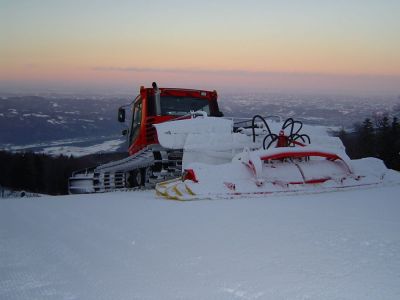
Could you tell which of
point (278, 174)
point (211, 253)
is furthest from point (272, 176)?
point (211, 253)

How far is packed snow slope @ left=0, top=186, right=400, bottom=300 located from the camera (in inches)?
70.3

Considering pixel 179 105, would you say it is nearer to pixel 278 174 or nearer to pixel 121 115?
pixel 121 115

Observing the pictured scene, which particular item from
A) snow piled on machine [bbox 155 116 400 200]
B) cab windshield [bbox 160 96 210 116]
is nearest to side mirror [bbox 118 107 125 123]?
cab windshield [bbox 160 96 210 116]

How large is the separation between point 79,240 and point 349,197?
9.41 ft

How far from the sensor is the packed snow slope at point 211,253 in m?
1.79

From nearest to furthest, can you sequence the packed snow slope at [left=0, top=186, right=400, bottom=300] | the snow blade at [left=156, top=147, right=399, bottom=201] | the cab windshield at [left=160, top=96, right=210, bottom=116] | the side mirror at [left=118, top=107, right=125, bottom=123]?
the packed snow slope at [left=0, top=186, right=400, bottom=300] → the snow blade at [left=156, top=147, right=399, bottom=201] → the cab windshield at [left=160, top=96, right=210, bottom=116] → the side mirror at [left=118, top=107, right=125, bottom=123]

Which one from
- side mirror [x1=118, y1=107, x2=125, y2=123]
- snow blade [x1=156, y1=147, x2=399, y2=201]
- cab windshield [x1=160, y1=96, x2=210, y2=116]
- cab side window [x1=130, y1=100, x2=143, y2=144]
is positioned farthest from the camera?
side mirror [x1=118, y1=107, x2=125, y2=123]

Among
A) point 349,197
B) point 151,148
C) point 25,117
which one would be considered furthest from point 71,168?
point 25,117

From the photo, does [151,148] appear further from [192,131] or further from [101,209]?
[101,209]

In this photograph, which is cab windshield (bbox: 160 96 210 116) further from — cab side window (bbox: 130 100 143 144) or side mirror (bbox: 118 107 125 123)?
side mirror (bbox: 118 107 125 123)

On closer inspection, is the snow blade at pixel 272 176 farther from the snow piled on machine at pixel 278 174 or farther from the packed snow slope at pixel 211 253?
the packed snow slope at pixel 211 253

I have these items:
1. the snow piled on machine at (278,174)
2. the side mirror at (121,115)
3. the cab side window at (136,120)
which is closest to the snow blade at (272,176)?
the snow piled on machine at (278,174)

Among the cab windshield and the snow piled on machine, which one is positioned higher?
the cab windshield

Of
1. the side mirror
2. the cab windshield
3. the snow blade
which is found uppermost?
the cab windshield
